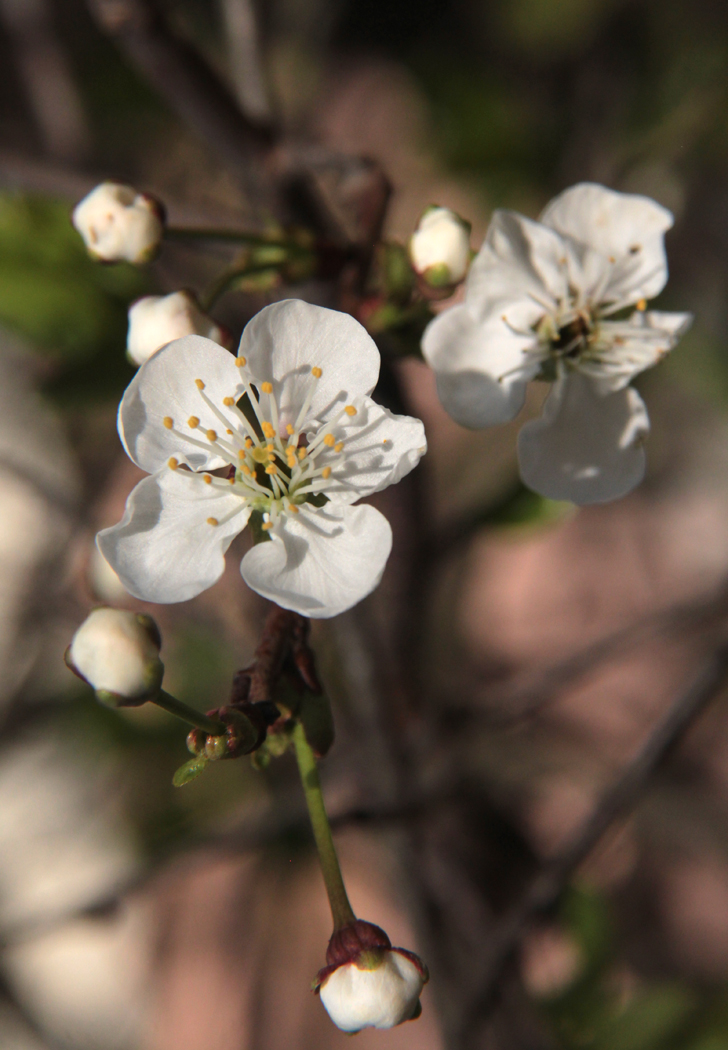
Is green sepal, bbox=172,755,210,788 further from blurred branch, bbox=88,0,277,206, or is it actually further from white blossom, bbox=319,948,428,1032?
blurred branch, bbox=88,0,277,206

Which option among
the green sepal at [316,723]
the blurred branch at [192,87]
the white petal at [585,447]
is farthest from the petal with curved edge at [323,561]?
the blurred branch at [192,87]

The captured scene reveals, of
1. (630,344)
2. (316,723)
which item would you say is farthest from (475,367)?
(316,723)

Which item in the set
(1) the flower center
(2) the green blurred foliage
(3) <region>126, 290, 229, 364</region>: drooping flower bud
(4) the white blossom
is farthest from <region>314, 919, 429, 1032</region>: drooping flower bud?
(2) the green blurred foliage

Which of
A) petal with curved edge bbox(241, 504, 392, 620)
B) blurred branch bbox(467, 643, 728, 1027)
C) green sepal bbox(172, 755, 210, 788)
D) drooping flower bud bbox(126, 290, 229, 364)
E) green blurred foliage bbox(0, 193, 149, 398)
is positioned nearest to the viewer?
green sepal bbox(172, 755, 210, 788)

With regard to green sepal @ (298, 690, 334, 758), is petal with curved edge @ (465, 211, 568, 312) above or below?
above

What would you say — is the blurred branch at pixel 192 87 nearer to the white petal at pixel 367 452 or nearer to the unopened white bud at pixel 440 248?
the unopened white bud at pixel 440 248

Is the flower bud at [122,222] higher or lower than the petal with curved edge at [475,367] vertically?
higher

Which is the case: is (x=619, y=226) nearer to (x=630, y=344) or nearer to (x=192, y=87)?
(x=630, y=344)
